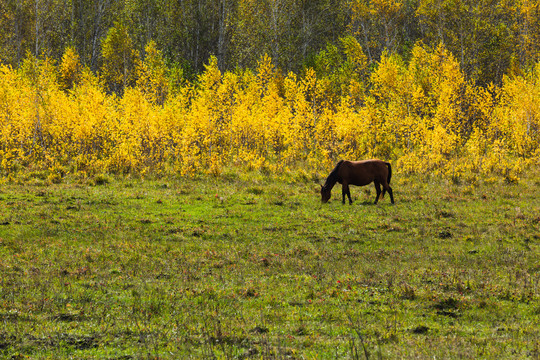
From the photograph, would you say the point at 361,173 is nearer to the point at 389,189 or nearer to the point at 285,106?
the point at 389,189

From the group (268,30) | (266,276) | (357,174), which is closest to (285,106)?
(357,174)

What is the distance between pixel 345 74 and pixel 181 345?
45.4m

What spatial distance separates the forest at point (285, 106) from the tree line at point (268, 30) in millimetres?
273

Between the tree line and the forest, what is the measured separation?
0.90ft

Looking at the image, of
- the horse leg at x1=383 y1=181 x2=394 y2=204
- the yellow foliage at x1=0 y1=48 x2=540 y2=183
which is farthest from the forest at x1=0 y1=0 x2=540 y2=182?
the horse leg at x1=383 y1=181 x2=394 y2=204

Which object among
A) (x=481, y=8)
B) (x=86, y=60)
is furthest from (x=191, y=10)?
(x=481, y=8)

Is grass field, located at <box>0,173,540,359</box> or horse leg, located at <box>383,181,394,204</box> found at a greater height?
horse leg, located at <box>383,181,394,204</box>

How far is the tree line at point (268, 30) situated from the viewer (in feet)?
164

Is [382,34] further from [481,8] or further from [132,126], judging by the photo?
[132,126]

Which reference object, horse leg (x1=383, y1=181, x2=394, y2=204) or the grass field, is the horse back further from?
the grass field

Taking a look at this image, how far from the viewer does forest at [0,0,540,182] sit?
2972cm

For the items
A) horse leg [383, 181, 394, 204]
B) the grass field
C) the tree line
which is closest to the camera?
the grass field

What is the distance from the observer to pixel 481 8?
4850 centimetres

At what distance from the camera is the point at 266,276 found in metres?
11.6
